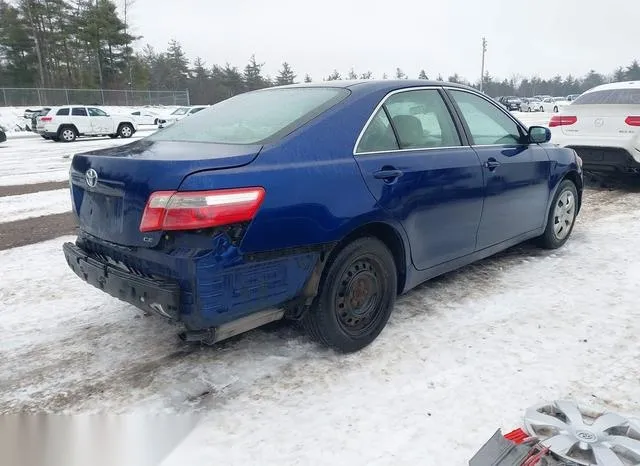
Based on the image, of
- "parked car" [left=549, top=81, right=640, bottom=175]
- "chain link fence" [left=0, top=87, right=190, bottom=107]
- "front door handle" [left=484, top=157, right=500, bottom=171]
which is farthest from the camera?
"chain link fence" [left=0, top=87, right=190, bottom=107]

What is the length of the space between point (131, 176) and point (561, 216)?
13.8 ft

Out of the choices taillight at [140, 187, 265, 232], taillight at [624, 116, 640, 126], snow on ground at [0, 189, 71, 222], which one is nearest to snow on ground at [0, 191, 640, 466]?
taillight at [140, 187, 265, 232]

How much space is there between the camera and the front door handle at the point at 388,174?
3.08 m

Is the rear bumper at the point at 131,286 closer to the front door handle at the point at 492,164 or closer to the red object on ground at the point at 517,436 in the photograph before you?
the red object on ground at the point at 517,436

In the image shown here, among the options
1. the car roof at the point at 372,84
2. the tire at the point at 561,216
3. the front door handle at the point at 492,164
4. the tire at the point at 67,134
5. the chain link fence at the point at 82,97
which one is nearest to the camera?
the car roof at the point at 372,84

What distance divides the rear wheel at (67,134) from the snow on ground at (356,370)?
2131 cm

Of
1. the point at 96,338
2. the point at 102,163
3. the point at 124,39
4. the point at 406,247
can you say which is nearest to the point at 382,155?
the point at 406,247

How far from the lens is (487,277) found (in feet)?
14.6

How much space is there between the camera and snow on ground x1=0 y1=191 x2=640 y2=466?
2428mm

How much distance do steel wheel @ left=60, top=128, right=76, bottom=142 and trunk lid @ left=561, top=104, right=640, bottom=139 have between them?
21.5 metres

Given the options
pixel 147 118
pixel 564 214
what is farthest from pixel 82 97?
pixel 564 214

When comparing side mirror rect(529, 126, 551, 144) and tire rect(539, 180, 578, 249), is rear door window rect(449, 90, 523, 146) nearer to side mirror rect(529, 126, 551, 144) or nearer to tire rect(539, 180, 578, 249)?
side mirror rect(529, 126, 551, 144)

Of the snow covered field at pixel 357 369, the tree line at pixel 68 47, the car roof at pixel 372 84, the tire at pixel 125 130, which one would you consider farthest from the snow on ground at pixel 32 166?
the tree line at pixel 68 47

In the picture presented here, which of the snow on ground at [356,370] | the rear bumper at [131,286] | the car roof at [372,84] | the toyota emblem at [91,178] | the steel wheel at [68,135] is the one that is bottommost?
the snow on ground at [356,370]
